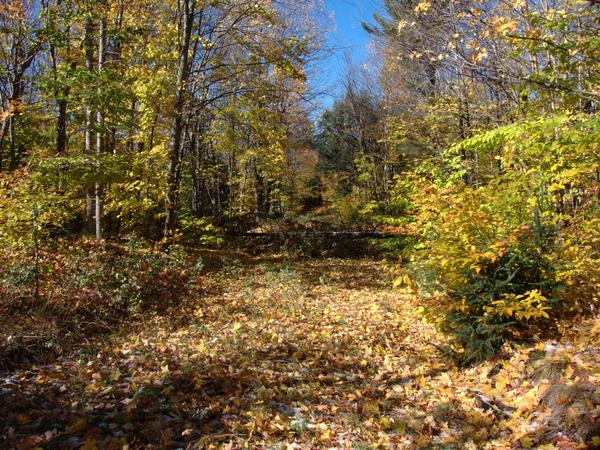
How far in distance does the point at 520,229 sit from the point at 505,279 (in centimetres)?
59

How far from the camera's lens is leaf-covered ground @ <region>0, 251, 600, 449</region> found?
11.4 feet

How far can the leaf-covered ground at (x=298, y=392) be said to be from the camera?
3.48m

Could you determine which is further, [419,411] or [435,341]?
[435,341]

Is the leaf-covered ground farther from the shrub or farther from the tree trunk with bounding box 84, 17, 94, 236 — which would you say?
the tree trunk with bounding box 84, 17, 94, 236

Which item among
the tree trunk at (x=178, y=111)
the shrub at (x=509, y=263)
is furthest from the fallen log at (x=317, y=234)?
the shrub at (x=509, y=263)

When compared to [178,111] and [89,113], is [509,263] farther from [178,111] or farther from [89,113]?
[89,113]

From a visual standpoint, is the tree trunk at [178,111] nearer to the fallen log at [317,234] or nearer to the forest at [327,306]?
the forest at [327,306]


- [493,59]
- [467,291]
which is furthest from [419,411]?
[493,59]

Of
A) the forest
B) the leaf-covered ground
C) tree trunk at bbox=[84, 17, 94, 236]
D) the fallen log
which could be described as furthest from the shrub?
the fallen log

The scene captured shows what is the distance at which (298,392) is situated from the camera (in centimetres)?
446

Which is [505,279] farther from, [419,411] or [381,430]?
[381,430]

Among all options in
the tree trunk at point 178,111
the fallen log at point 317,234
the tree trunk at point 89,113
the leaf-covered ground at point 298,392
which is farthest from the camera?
the fallen log at point 317,234

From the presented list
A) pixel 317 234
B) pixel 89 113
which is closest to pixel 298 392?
pixel 89 113

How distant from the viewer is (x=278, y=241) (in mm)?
16016
